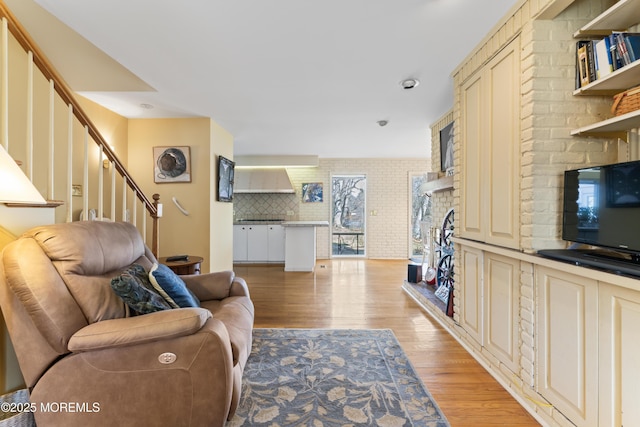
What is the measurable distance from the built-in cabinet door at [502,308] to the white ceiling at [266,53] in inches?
65.3

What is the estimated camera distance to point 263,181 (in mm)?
6328

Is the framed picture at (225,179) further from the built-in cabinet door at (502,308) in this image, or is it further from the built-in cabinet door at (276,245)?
the built-in cabinet door at (502,308)

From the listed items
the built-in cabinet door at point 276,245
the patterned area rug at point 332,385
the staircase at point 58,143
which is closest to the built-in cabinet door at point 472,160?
the patterned area rug at point 332,385

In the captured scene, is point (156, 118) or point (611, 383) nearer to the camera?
point (611, 383)

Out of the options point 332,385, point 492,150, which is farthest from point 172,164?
point 492,150

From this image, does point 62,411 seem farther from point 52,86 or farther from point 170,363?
point 52,86

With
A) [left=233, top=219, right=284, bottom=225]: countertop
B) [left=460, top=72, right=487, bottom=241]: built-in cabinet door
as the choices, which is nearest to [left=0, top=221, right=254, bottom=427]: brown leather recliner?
[left=460, top=72, right=487, bottom=241]: built-in cabinet door

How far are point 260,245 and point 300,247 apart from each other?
1.13 m

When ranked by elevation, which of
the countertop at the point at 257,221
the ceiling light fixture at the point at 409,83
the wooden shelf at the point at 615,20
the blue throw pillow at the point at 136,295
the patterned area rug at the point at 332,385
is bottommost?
the patterned area rug at the point at 332,385

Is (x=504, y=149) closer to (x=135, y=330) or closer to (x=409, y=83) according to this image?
(x=409, y=83)

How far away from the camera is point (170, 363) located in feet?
3.96

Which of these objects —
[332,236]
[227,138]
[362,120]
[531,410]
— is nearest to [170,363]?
[531,410]

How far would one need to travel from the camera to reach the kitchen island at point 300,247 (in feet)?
17.5

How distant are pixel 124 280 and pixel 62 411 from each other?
22.5 inches
